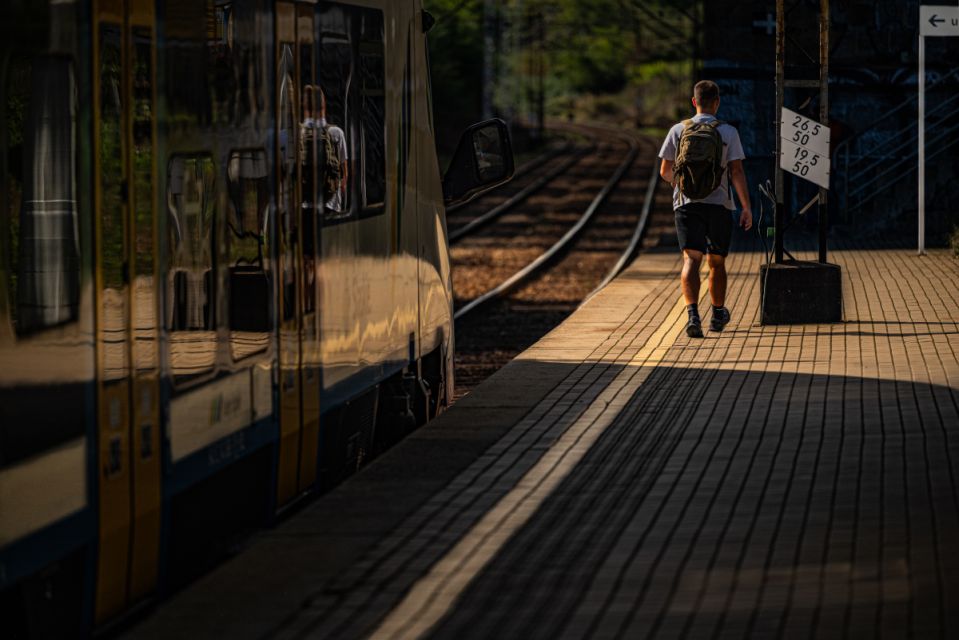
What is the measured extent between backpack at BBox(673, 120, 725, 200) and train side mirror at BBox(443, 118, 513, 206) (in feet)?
10.6

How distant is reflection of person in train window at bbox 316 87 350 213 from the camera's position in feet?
25.2

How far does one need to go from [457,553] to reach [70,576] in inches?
65.5

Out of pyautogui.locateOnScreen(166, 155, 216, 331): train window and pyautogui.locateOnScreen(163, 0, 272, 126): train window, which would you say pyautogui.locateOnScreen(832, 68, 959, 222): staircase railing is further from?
pyautogui.locateOnScreen(166, 155, 216, 331): train window

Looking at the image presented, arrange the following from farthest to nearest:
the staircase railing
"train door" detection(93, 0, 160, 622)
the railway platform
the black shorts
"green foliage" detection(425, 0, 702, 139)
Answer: "green foliage" detection(425, 0, 702, 139), the staircase railing, the black shorts, the railway platform, "train door" detection(93, 0, 160, 622)

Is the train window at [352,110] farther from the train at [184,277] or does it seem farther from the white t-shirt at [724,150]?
the white t-shirt at [724,150]

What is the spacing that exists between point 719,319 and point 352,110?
602cm

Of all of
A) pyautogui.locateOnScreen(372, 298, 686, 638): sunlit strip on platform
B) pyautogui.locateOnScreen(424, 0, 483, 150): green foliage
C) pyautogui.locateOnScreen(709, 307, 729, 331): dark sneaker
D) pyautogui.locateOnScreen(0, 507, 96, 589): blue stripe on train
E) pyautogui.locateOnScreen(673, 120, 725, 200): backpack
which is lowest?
pyautogui.locateOnScreen(372, 298, 686, 638): sunlit strip on platform

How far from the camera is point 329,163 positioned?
7758 millimetres

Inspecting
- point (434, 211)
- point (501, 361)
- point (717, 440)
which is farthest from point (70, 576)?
point (501, 361)

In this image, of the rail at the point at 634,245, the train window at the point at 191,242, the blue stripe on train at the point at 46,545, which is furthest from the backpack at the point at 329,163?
the rail at the point at 634,245

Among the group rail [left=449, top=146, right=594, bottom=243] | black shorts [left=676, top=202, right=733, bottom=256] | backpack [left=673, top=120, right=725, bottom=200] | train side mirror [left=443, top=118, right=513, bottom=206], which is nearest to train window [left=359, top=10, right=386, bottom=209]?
train side mirror [left=443, top=118, right=513, bottom=206]

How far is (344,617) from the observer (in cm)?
555

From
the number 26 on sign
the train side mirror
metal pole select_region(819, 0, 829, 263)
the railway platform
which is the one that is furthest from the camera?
the number 26 on sign

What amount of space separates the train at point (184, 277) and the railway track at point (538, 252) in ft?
16.4
